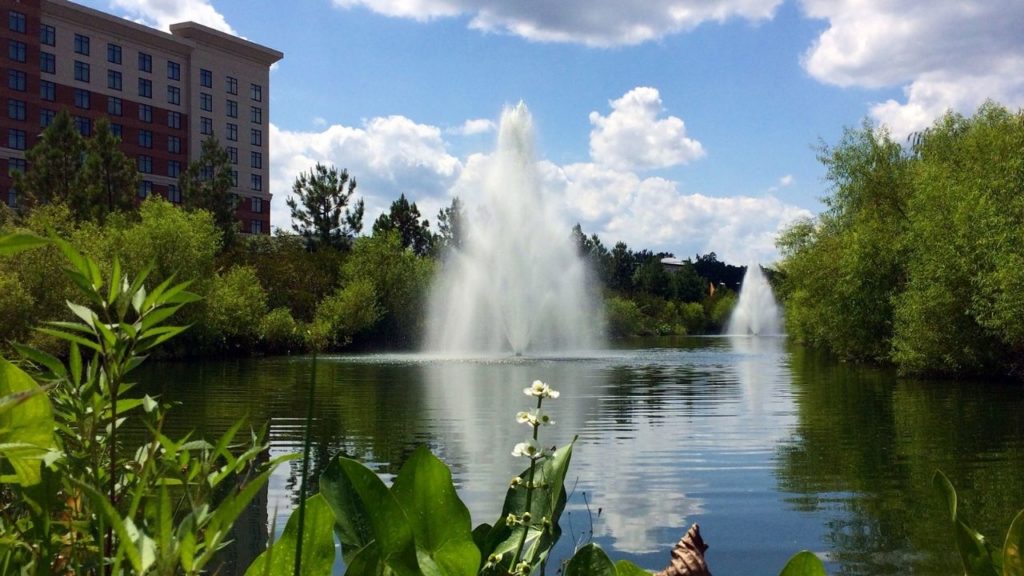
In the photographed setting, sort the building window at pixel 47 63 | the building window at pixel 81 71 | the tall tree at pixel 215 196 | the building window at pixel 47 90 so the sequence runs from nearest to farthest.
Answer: the tall tree at pixel 215 196 → the building window at pixel 47 90 → the building window at pixel 47 63 → the building window at pixel 81 71

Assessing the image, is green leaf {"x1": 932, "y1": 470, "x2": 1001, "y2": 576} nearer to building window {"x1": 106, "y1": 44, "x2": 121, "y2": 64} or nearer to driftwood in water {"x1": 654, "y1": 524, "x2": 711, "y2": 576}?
driftwood in water {"x1": 654, "y1": 524, "x2": 711, "y2": 576}

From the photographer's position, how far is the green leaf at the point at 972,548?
2.65 ft

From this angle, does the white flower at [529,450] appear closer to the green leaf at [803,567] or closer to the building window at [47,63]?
the green leaf at [803,567]

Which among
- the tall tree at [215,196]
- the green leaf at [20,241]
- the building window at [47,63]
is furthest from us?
the building window at [47,63]

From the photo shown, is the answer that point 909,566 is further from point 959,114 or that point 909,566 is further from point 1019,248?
point 959,114

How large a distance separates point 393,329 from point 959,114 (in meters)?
36.3

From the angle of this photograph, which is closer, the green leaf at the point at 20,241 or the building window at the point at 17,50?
the green leaf at the point at 20,241

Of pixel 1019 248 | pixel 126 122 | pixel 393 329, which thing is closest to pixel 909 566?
pixel 1019 248

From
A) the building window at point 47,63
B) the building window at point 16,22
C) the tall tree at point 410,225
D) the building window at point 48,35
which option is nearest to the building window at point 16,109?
the building window at point 47,63

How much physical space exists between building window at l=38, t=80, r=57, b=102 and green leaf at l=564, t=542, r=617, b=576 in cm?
7837

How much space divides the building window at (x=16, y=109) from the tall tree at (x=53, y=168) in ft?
56.8

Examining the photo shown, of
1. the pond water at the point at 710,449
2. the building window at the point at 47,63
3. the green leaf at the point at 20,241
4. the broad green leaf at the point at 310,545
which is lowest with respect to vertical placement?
the pond water at the point at 710,449

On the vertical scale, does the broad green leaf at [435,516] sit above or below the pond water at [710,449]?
above

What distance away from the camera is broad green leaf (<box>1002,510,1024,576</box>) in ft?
2.58
